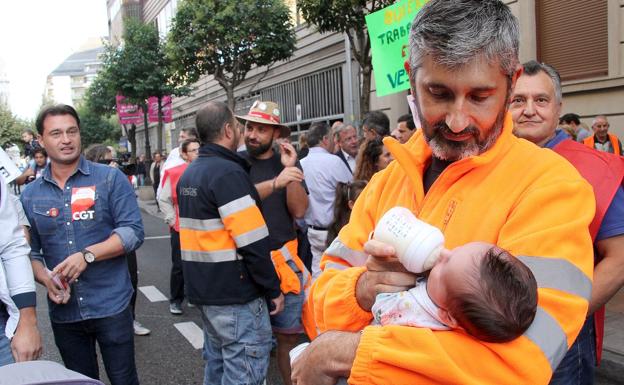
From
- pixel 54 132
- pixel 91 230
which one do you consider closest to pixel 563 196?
pixel 91 230

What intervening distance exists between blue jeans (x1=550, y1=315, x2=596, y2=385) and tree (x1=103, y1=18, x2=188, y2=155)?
22.9 metres

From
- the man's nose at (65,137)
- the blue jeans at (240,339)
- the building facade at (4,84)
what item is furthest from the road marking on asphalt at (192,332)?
the building facade at (4,84)

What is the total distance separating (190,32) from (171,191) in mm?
10911

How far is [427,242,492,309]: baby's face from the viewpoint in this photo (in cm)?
126

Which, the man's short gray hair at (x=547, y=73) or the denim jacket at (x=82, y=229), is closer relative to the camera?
the man's short gray hair at (x=547, y=73)

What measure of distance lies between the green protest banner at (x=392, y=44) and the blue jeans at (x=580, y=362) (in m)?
3.89

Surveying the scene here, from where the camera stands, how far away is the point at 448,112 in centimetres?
147

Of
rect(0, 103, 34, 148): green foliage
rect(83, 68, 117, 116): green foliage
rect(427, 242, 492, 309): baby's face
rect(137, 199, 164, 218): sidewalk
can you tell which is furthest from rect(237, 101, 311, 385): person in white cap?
rect(83, 68, 117, 116): green foliage

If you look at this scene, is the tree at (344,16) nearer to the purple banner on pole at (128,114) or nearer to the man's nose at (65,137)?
the man's nose at (65,137)

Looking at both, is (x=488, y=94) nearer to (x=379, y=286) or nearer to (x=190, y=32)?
(x=379, y=286)

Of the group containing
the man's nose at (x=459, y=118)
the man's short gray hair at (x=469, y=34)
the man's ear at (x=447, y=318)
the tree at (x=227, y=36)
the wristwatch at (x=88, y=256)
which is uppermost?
the tree at (x=227, y=36)

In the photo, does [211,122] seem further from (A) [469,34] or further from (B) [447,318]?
(B) [447,318]

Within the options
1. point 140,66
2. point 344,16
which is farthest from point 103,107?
point 344,16

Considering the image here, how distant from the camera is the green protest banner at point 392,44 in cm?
592
